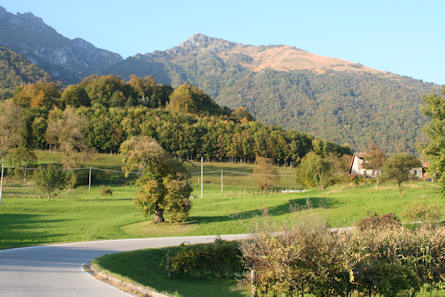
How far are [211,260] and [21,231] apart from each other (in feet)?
45.1

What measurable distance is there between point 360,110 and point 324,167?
136777mm

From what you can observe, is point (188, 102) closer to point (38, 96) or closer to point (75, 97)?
point (75, 97)

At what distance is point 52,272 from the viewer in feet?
39.7

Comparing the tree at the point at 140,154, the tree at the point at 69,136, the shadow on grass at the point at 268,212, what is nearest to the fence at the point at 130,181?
the tree at the point at 69,136

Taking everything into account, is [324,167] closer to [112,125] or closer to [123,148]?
[123,148]

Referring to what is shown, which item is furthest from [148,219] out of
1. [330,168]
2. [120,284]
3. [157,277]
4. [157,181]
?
[330,168]

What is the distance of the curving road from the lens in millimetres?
9539

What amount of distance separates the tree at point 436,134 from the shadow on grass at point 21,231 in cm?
2306

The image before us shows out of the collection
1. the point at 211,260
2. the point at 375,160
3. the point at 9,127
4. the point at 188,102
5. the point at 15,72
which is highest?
the point at 15,72

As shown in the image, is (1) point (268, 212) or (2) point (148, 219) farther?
(2) point (148, 219)

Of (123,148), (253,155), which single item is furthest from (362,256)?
(253,155)

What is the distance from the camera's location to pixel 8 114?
221ft

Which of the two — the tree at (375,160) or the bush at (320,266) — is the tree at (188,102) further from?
the bush at (320,266)

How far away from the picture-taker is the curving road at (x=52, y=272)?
9.54 metres
